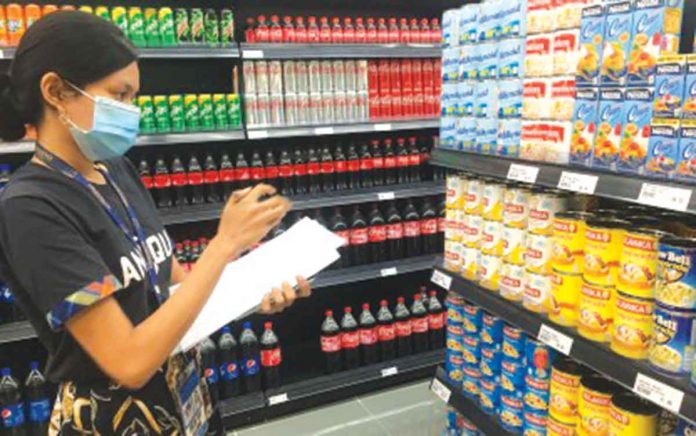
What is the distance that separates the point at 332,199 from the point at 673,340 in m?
2.47

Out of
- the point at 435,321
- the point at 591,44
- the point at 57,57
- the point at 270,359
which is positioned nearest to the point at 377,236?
the point at 435,321

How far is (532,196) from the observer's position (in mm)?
1787

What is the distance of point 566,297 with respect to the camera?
65.9 inches

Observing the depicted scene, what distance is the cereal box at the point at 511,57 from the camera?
1.82m

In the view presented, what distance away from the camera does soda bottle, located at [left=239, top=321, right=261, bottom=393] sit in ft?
11.6

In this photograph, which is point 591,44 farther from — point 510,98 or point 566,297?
point 566,297

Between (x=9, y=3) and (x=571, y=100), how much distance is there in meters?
3.02

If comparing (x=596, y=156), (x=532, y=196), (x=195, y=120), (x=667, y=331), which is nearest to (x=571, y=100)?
(x=596, y=156)

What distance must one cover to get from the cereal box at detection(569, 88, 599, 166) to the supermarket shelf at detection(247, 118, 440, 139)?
2.06 meters

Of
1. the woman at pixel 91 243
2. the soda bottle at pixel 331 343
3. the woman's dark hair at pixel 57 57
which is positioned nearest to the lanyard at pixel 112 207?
the woman at pixel 91 243

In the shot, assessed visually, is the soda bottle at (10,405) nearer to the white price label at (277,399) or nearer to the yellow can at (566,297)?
the white price label at (277,399)

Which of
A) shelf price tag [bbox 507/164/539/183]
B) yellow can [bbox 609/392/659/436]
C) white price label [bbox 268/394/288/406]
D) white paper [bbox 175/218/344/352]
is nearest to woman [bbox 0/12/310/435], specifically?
white paper [bbox 175/218/344/352]

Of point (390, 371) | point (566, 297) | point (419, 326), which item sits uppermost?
point (566, 297)

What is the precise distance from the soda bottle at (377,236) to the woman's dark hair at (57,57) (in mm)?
2611
